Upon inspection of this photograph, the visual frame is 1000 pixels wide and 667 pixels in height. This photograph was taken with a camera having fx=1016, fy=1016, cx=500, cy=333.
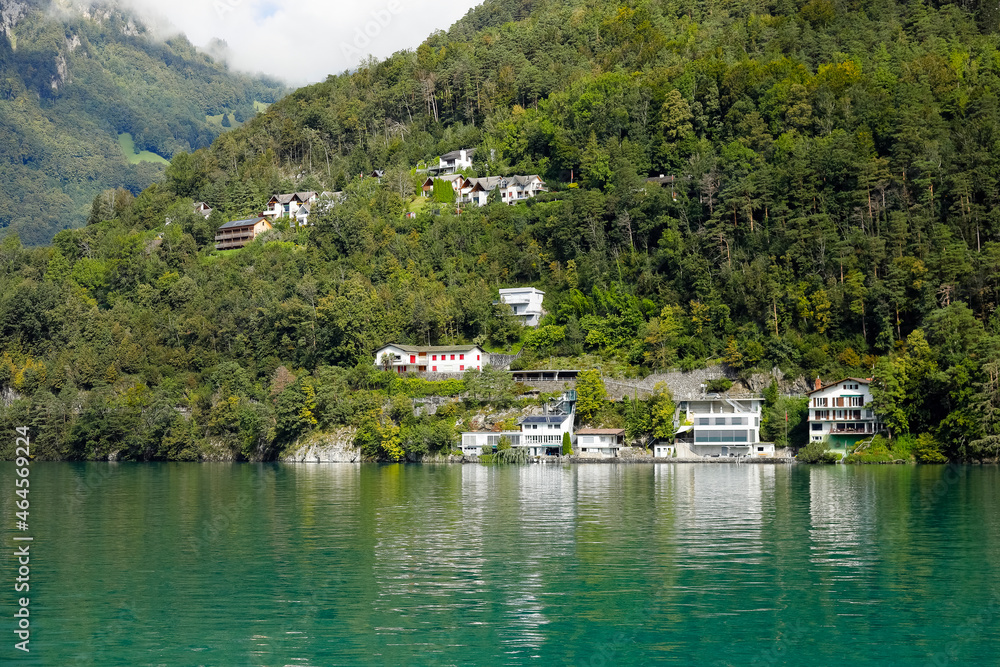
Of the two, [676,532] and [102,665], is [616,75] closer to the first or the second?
[676,532]

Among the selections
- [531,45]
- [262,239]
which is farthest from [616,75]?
[262,239]

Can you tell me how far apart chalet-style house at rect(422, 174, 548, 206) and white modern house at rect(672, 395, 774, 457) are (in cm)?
4714

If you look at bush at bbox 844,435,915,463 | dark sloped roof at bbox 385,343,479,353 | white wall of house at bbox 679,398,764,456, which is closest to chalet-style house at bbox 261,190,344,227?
dark sloped roof at bbox 385,343,479,353

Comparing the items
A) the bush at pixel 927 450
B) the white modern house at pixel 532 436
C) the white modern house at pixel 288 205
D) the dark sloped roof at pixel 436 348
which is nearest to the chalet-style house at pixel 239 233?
the white modern house at pixel 288 205

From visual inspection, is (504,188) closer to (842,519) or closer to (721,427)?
(721,427)

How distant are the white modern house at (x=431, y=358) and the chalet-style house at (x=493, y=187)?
31.6 m

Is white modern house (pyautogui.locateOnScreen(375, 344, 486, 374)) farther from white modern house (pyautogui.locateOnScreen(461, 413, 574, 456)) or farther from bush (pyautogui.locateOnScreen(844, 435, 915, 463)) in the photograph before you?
bush (pyautogui.locateOnScreen(844, 435, 915, 463))

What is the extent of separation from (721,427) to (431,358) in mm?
30272

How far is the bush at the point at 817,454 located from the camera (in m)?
78.2

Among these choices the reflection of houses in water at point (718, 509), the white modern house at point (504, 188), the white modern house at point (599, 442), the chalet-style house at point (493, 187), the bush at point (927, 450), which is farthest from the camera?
the chalet-style house at point (493, 187)

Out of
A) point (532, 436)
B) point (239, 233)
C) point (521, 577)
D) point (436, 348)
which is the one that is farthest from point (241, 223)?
point (521, 577)

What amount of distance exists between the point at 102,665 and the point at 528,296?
83.7m

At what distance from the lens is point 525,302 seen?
10600 cm

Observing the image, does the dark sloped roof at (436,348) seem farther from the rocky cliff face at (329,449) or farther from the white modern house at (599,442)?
the white modern house at (599,442)
